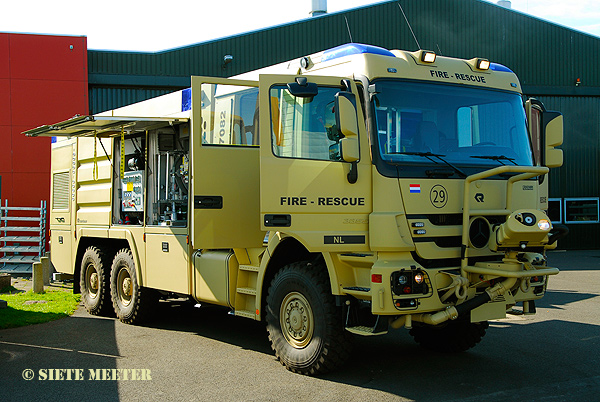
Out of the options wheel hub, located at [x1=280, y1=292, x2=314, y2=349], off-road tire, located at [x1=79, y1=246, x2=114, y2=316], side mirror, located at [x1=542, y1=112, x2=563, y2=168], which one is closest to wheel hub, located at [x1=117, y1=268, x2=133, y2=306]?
off-road tire, located at [x1=79, y1=246, x2=114, y2=316]

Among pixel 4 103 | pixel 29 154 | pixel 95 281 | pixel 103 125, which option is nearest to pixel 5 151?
pixel 29 154

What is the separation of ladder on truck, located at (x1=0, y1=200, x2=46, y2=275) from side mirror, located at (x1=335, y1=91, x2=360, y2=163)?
42.4 feet

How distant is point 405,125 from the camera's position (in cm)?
627

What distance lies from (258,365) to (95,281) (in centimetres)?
Answer: 471

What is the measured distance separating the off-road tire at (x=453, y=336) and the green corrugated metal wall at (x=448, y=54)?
614 inches

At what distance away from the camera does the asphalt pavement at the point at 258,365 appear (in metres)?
6.01

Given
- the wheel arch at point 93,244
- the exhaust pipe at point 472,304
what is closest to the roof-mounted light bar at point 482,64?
the exhaust pipe at point 472,304

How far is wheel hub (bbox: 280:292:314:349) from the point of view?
6.58 metres

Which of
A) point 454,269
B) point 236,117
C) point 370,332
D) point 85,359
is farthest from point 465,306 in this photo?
point 85,359

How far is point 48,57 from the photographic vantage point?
19703mm

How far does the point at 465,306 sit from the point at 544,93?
870 inches

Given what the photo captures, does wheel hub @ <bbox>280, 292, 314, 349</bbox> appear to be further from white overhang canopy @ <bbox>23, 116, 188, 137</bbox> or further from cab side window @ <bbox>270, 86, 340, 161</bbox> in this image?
white overhang canopy @ <bbox>23, 116, 188, 137</bbox>

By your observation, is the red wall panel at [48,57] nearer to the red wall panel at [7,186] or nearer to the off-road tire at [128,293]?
the red wall panel at [7,186]

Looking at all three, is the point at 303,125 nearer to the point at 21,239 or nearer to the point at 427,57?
the point at 427,57
